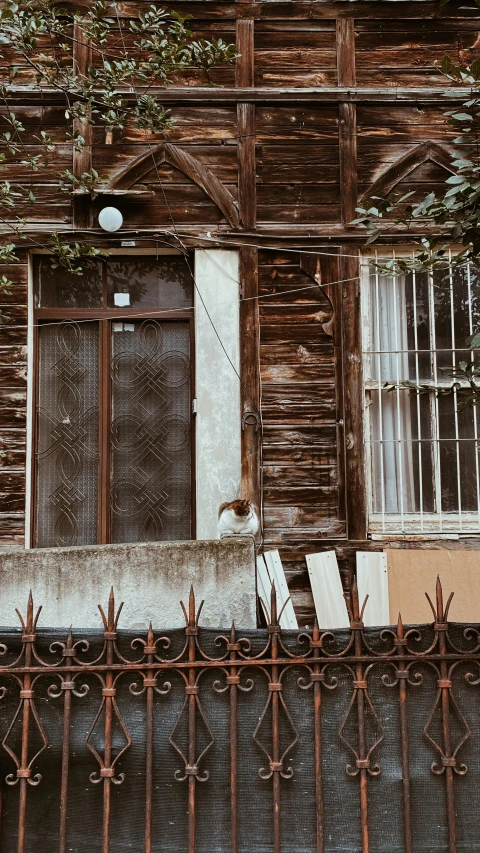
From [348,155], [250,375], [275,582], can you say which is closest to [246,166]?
[348,155]

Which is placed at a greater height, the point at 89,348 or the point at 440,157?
the point at 440,157

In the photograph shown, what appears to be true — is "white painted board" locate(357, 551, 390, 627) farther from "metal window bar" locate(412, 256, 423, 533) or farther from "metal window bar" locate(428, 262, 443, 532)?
"metal window bar" locate(428, 262, 443, 532)

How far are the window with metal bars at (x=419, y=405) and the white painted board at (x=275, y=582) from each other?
32.7 inches

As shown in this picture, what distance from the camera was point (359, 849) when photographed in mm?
3443

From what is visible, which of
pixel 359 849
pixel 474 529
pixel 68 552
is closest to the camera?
pixel 359 849

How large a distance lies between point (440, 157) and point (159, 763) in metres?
5.26

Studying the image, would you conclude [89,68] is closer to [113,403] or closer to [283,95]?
[283,95]

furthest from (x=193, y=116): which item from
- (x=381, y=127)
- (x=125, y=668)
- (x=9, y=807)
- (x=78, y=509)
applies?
(x=9, y=807)

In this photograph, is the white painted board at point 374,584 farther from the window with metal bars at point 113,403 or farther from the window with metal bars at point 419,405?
the window with metal bars at point 113,403

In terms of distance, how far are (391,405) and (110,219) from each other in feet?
9.00

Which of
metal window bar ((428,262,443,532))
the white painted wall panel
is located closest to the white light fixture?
the white painted wall panel

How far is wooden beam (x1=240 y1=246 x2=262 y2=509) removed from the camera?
245 inches

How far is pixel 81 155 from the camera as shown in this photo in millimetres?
6441

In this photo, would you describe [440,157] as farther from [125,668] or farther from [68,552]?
[125,668]
